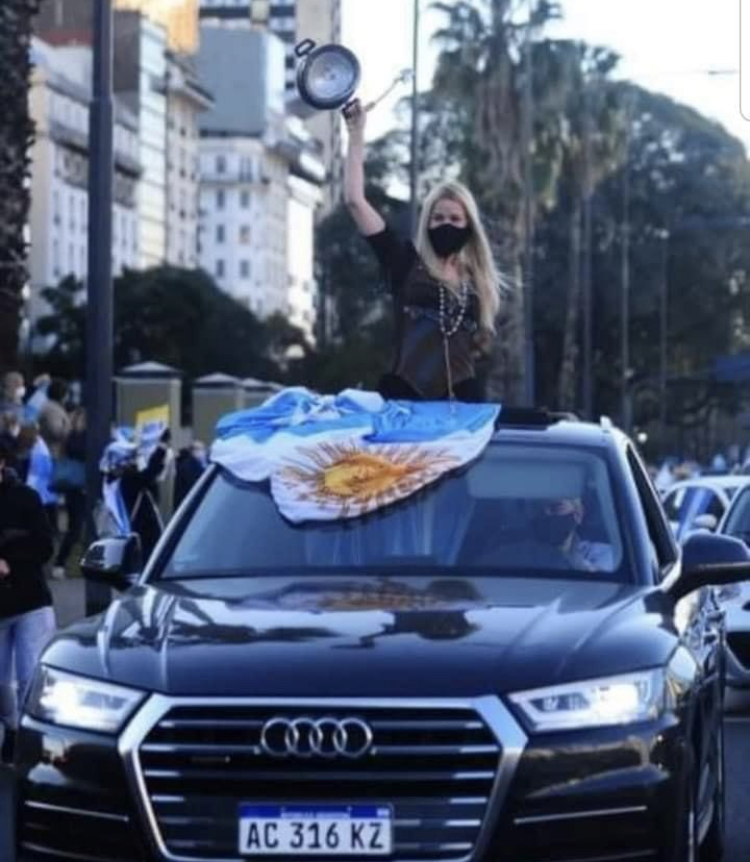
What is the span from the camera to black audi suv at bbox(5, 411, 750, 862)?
6996 mm

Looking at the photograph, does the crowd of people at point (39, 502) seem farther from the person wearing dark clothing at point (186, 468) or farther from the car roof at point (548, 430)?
the car roof at point (548, 430)

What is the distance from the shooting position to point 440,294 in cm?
1027

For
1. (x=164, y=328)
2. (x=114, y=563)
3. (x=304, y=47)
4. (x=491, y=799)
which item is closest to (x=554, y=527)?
(x=114, y=563)

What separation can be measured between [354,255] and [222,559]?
96788 mm

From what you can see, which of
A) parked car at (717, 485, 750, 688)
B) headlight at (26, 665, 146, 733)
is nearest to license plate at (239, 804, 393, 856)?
headlight at (26, 665, 146, 733)

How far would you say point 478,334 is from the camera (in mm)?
10430

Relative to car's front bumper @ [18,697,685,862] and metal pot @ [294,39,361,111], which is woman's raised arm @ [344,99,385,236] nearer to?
metal pot @ [294,39,361,111]

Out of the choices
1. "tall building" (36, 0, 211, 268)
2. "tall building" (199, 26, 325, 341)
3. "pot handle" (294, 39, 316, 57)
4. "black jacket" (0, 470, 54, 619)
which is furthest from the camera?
"tall building" (199, 26, 325, 341)

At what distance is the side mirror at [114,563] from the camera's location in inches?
347

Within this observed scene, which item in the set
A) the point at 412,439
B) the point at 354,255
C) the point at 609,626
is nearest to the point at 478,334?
the point at 412,439

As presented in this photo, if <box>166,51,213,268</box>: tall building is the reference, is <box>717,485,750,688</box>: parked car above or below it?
below

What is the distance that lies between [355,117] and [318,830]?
4.76 m

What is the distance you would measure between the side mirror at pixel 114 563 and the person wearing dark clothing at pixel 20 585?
3771 mm

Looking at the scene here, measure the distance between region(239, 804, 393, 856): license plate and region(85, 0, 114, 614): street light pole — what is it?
13.7 meters
